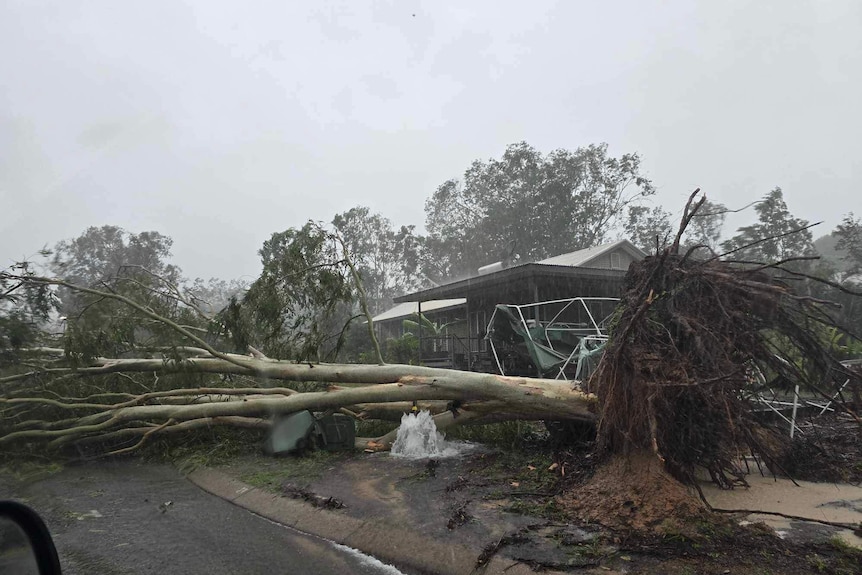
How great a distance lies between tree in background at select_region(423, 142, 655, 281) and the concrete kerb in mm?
28143

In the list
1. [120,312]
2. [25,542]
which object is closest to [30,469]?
[120,312]

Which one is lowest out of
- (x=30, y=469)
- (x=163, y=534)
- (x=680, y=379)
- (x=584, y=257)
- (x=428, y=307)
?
(x=163, y=534)

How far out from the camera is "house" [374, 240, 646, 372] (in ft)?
46.3

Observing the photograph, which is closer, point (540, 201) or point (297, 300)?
point (297, 300)

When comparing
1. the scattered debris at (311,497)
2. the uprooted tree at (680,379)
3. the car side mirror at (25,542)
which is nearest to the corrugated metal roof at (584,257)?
the uprooted tree at (680,379)

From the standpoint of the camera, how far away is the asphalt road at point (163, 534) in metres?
4.26

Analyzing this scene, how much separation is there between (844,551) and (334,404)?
589 cm

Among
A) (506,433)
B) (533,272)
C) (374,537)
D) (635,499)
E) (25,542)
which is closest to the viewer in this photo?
(25,542)

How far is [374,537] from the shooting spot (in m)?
4.66

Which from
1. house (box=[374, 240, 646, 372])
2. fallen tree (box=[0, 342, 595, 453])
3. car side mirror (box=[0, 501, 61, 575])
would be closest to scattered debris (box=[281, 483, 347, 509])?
fallen tree (box=[0, 342, 595, 453])

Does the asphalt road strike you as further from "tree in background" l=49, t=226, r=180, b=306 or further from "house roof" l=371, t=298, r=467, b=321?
"tree in background" l=49, t=226, r=180, b=306

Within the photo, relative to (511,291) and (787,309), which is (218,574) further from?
(511,291)

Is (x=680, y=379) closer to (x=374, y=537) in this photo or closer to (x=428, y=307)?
(x=374, y=537)

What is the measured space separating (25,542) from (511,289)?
15.0 m
